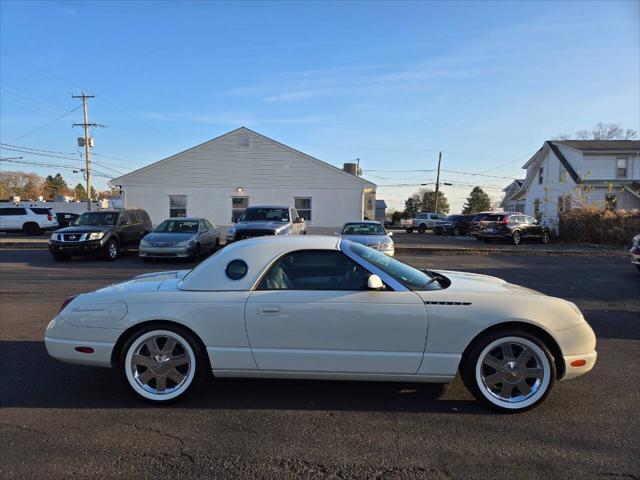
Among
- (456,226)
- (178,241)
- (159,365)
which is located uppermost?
(456,226)

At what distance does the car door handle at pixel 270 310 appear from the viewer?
12.0ft

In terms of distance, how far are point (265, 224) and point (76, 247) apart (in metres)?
5.83

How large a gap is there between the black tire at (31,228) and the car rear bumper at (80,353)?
31.2 meters

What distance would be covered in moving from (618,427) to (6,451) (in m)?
4.36

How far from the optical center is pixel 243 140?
26469 millimetres

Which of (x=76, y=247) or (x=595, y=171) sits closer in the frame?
(x=76, y=247)

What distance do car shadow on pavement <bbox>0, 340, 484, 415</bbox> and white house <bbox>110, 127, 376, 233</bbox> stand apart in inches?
862

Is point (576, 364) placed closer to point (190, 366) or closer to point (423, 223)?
point (190, 366)

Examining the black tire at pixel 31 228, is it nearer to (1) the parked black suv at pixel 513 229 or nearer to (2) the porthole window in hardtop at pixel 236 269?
(1) the parked black suv at pixel 513 229

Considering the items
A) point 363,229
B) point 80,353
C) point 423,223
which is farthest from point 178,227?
point 423,223

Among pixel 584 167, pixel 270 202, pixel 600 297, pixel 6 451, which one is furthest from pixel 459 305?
pixel 584 167

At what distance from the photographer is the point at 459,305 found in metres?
3.66

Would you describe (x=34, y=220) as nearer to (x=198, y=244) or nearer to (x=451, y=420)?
(x=198, y=244)

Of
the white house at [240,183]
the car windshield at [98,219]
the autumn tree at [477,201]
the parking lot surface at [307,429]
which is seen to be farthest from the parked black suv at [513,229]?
the autumn tree at [477,201]
